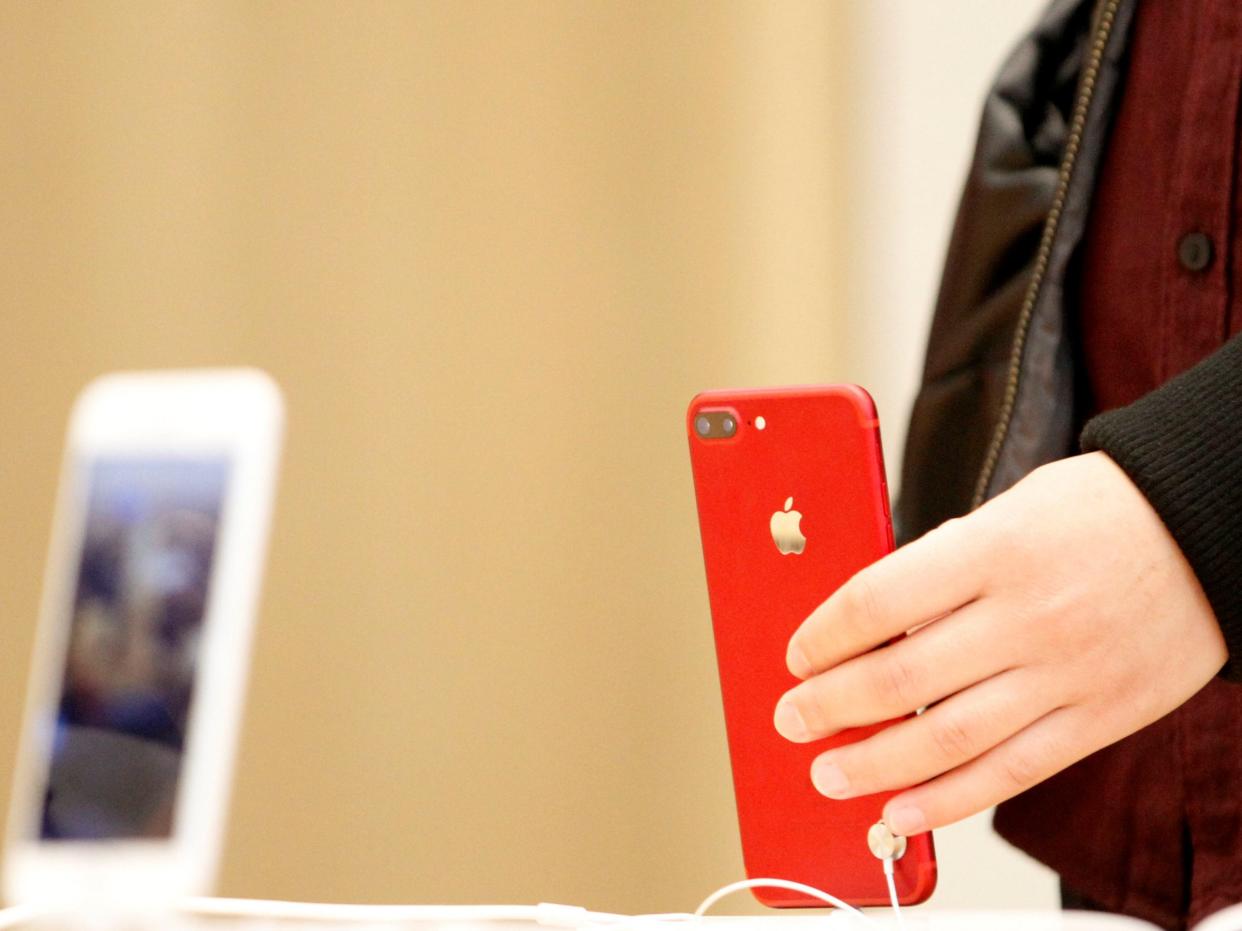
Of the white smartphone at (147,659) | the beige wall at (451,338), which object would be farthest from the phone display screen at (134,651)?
the beige wall at (451,338)

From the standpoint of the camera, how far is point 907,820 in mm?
437

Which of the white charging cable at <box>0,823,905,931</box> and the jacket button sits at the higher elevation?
the jacket button

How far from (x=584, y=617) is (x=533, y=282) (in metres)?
0.35

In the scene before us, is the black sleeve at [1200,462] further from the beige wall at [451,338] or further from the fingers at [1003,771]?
the beige wall at [451,338]

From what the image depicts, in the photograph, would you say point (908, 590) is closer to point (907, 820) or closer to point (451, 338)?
point (907, 820)

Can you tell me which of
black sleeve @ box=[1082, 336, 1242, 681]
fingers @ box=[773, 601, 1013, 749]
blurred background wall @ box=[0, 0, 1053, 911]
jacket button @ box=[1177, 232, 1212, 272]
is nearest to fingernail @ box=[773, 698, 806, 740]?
fingers @ box=[773, 601, 1013, 749]

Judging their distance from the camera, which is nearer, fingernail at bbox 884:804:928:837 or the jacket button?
fingernail at bbox 884:804:928:837

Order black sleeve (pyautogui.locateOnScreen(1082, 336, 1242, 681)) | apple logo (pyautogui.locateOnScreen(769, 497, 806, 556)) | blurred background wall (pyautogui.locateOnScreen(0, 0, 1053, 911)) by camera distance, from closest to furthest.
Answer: black sleeve (pyautogui.locateOnScreen(1082, 336, 1242, 681)), apple logo (pyautogui.locateOnScreen(769, 497, 806, 556)), blurred background wall (pyautogui.locateOnScreen(0, 0, 1053, 911))

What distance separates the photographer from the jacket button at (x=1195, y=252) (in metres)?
0.56

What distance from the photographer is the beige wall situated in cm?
121

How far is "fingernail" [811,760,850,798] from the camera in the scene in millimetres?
443

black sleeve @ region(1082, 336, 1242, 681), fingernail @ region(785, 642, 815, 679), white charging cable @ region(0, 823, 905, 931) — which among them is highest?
black sleeve @ region(1082, 336, 1242, 681)

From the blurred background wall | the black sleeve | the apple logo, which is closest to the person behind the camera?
the black sleeve

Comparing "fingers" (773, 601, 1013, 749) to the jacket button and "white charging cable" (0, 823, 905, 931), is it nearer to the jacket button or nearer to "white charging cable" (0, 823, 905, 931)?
"white charging cable" (0, 823, 905, 931)
